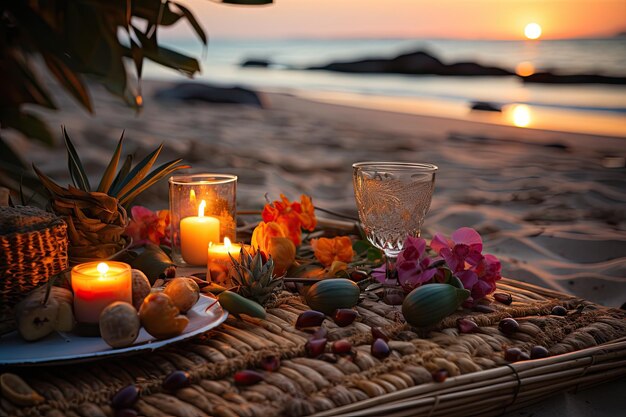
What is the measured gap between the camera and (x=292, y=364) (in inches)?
34.2

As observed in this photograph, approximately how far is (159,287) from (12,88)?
2.06 feet

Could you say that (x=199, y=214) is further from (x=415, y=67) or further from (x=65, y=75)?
(x=415, y=67)

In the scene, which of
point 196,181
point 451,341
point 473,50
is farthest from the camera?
point 473,50

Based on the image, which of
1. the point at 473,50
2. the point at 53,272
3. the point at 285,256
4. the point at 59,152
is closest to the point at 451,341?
the point at 285,256

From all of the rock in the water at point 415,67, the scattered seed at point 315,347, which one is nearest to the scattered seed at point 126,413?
the scattered seed at point 315,347

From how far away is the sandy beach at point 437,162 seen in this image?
73.2 inches

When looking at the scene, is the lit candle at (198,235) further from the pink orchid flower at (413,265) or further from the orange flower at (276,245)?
the pink orchid flower at (413,265)

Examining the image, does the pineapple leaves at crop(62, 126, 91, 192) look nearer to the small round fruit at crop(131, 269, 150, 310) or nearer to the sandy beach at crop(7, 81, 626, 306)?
the sandy beach at crop(7, 81, 626, 306)

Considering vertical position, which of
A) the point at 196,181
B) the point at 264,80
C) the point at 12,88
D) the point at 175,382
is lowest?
the point at 175,382

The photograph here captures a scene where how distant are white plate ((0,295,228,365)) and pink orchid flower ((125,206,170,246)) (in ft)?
1.61

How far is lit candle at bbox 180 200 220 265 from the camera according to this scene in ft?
4.20

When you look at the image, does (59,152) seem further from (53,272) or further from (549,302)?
(549,302)

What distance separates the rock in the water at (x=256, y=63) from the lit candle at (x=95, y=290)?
20.4ft

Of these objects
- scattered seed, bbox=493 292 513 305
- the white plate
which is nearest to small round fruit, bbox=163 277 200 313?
the white plate
